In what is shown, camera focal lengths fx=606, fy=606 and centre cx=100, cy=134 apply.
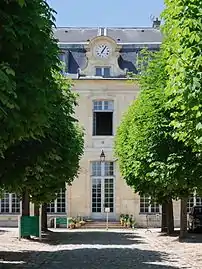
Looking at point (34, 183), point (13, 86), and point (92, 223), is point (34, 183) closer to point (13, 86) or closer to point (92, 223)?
point (13, 86)

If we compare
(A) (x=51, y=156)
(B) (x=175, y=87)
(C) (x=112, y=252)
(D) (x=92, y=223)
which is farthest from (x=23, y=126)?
(D) (x=92, y=223)

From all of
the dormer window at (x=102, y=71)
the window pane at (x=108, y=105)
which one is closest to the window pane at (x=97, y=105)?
the window pane at (x=108, y=105)

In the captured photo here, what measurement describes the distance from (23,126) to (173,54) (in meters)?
3.50

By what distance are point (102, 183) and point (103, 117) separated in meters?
4.93

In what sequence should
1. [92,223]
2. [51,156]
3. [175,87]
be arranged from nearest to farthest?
[175,87] < [51,156] < [92,223]

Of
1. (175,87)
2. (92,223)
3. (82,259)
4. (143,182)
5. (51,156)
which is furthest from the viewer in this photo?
(92,223)

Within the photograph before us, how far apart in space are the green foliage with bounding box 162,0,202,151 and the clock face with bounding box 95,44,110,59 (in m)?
33.1

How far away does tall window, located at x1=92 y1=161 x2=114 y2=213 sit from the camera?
147ft

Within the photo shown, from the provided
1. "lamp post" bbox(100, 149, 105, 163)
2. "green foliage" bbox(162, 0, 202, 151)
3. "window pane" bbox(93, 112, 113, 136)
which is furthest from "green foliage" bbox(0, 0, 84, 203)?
"window pane" bbox(93, 112, 113, 136)

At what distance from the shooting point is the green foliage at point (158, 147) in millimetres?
22656

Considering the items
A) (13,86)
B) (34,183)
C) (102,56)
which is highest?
(102,56)

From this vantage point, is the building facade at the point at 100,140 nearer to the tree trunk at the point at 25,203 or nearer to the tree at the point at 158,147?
the tree trunk at the point at 25,203

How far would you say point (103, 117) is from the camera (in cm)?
4541

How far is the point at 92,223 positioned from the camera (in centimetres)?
4247
